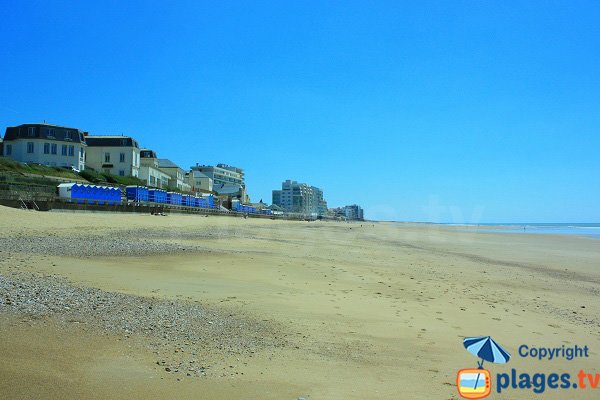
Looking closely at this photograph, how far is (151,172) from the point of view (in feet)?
266

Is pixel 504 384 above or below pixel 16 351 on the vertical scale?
below

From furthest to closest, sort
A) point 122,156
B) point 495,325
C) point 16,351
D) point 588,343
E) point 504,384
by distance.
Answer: point 122,156, point 495,325, point 588,343, point 504,384, point 16,351

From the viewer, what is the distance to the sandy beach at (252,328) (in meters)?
4.43

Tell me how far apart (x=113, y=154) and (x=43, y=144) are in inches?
517

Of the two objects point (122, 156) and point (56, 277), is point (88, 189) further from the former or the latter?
point (56, 277)

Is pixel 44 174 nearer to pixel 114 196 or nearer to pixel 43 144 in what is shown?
pixel 114 196

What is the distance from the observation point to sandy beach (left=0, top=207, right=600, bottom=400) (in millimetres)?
4426

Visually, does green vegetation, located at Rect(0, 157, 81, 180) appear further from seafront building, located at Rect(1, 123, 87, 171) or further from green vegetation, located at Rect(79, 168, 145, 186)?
seafront building, located at Rect(1, 123, 87, 171)

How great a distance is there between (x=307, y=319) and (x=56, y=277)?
5.07m

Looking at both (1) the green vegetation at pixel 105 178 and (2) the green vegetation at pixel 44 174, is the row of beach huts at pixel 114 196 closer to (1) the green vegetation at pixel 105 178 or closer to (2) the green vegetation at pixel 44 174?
(2) the green vegetation at pixel 44 174

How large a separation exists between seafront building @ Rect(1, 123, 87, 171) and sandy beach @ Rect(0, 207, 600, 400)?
5656cm

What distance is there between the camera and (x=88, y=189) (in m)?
42.8

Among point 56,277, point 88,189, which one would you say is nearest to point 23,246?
point 56,277

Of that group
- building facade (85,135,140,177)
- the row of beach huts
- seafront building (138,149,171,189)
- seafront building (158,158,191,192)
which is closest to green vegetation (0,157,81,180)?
the row of beach huts
